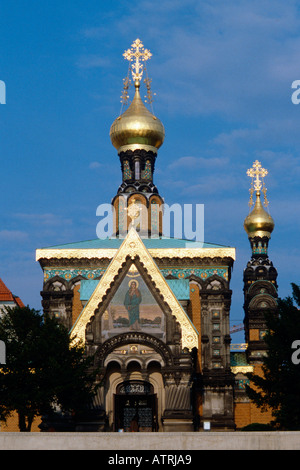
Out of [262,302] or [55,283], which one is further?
[262,302]

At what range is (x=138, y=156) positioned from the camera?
51.5 metres

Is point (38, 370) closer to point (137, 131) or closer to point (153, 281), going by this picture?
point (153, 281)

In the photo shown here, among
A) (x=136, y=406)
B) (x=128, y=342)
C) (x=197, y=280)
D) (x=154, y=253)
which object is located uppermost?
(x=154, y=253)

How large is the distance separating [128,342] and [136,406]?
2.96 metres

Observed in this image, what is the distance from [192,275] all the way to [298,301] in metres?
10.4

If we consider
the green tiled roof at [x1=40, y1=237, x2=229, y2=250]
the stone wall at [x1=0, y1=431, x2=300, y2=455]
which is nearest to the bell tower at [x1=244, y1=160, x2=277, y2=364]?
the green tiled roof at [x1=40, y1=237, x2=229, y2=250]

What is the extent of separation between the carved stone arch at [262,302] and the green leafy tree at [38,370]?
66.0ft

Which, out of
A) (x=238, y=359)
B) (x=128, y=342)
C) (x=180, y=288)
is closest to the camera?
(x=128, y=342)

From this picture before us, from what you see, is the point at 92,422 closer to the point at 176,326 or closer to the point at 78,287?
the point at 176,326

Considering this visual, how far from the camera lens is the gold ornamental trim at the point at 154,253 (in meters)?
46.6

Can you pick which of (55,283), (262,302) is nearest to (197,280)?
(55,283)

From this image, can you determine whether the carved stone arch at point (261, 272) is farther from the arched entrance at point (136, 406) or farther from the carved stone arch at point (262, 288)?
the arched entrance at point (136, 406)

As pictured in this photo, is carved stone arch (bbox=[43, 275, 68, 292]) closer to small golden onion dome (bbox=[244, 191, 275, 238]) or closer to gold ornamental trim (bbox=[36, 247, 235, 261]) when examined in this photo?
gold ornamental trim (bbox=[36, 247, 235, 261])

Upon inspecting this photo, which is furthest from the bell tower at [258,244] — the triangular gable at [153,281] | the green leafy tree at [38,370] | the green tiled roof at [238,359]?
the green leafy tree at [38,370]
